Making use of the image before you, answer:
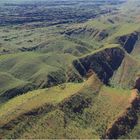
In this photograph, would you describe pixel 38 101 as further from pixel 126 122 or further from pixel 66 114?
pixel 126 122

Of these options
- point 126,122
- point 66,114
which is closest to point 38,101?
point 66,114

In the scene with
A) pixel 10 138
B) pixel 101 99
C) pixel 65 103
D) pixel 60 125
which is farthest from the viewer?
pixel 101 99

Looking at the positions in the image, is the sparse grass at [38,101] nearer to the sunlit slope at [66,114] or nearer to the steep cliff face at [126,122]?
the sunlit slope at [66,114]

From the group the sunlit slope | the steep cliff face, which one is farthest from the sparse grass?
the steep cliff face

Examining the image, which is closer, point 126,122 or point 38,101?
point 126,122

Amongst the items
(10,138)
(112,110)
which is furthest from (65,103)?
(10,138)

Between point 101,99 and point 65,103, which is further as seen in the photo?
point 101,99

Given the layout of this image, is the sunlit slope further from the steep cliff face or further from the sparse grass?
the steep cliff face

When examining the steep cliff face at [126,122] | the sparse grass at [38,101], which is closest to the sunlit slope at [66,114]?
the sparse grass at [38,101]

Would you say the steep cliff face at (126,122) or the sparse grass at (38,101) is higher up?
the sparse grass at (38,101)

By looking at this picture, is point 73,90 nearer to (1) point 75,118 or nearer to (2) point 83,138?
(1) point 75,118

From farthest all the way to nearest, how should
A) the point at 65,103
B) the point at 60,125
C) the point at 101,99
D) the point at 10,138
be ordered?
1. the point at 101,99
2. the point at 65,103
3. the point at 60,125
4. the point at 10,138
